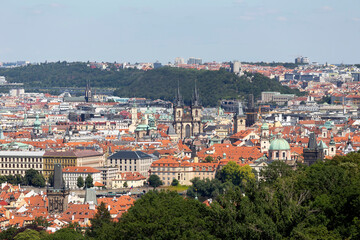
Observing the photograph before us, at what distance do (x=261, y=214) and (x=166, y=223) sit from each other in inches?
151

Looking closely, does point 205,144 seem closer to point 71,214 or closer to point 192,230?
point 71,214

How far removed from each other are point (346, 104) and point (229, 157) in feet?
255

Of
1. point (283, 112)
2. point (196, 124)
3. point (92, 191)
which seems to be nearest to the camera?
point (92, 191)

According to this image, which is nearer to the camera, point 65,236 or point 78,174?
point 65,236

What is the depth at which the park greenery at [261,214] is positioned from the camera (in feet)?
117

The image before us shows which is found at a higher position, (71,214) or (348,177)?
(348,177)

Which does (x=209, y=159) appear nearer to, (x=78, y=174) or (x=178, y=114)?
(x=78, y=174)

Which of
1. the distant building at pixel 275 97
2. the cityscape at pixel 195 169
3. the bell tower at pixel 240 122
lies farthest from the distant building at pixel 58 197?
the distant building at pixel 275 97

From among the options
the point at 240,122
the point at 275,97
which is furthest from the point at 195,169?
the point at 275,97

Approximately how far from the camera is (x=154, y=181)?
82.7 m

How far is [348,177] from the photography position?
153 ft

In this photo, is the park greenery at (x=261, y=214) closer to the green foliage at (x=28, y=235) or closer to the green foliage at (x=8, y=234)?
the green foliage at (x=28, y=235)

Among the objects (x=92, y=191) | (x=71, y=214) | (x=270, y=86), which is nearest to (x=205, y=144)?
(x=92, y=191)

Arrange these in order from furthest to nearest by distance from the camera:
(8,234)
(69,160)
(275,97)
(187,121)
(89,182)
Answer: (275,97) → (187,121) → (69,160) → (89,182) → (8,234)
